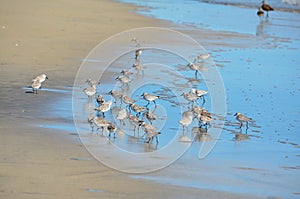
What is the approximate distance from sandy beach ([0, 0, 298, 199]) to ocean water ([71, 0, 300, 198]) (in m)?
0.35

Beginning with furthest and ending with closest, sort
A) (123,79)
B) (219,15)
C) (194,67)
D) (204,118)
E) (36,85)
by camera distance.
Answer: (219,15) < (194,67) < (123,79) < (36,85) < (204,118)

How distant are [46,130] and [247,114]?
3.44 m

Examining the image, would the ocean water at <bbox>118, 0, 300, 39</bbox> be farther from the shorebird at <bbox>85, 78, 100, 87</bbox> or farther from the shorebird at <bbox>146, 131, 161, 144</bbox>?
the shorebird at <bbox>146, 131, 161, 144</bbox>

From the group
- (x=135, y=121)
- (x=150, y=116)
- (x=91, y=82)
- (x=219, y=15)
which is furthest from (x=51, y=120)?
(x=219, y=15)

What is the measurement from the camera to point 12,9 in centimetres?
2267

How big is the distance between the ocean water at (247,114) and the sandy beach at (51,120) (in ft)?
1.13

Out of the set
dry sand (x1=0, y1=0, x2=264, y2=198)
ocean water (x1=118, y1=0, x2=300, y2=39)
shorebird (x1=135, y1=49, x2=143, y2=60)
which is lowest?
dry sand (x1=0, y1=0, x2=264, y2=198)

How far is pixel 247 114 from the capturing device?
11055mm

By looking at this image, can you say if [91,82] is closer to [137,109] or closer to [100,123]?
[137,109]

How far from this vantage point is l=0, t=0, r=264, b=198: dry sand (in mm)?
6832

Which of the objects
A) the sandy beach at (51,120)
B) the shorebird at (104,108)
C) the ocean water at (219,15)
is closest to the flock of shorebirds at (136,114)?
the shorebird at (104,108)

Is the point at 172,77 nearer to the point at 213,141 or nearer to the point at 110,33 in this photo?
the point at 213,141

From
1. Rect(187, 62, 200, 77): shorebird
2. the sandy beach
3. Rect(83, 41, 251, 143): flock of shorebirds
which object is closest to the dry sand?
the sandy beach

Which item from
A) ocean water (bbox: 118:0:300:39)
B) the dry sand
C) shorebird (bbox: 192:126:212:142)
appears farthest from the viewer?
ocean water (bbox: 118:0:300:39)
